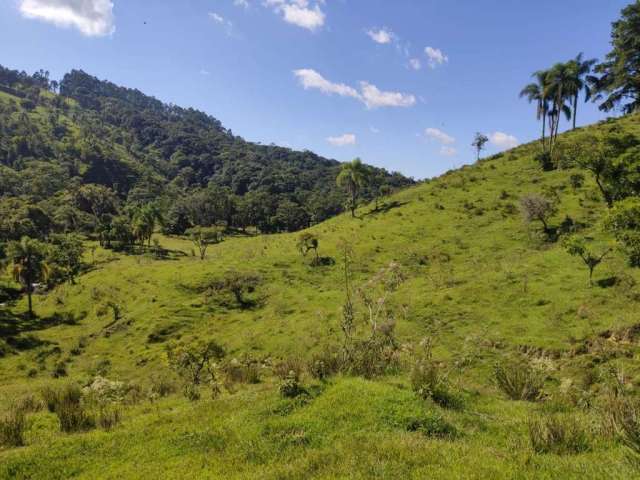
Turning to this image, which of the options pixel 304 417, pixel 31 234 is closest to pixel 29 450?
pixel 304 417

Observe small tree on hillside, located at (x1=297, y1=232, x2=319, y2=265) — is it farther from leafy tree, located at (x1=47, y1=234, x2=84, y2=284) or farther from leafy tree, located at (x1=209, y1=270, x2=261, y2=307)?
leafy tree, located at (x1=47, y1=234, x2=84, y2=284)

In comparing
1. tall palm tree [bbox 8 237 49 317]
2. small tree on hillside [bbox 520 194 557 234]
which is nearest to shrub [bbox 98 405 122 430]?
small tree on hillside [bbox 520 194 557 234]

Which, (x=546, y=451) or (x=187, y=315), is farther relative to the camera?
(x=187, y=315)

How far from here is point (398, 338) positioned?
24438 mm

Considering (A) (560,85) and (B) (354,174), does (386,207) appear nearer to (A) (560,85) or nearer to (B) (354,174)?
(B) (354,174)

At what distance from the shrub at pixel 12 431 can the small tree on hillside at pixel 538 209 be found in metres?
42.2

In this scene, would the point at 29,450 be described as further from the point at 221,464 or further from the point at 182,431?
the point at 221,464

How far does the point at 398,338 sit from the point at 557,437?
1692 centimetres

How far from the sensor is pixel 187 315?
133 ft

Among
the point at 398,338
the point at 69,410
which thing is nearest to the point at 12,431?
the point at 69,410

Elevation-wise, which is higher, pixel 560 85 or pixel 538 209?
pixel 560 85

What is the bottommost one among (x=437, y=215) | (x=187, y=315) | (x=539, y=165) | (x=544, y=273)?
(x=187, y=315)

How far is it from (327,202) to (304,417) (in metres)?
142

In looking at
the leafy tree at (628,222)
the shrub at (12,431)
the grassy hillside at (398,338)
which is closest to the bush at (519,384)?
the grassy hillside at (398,338)
